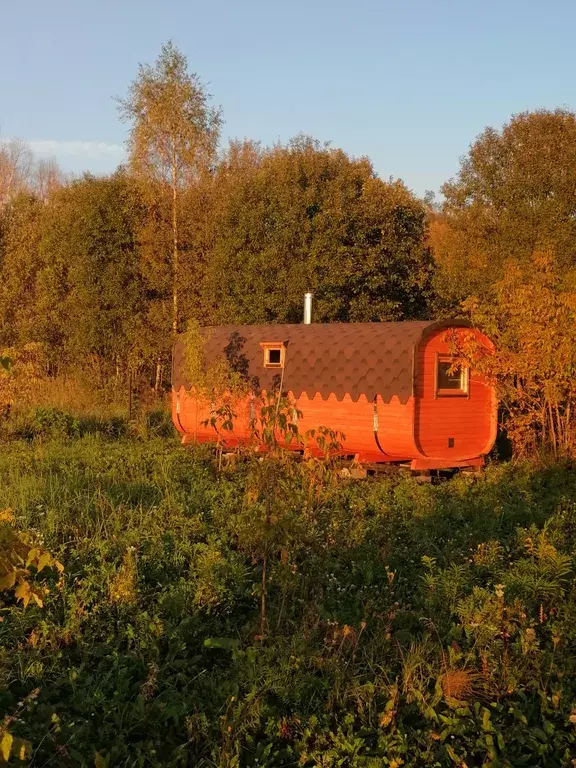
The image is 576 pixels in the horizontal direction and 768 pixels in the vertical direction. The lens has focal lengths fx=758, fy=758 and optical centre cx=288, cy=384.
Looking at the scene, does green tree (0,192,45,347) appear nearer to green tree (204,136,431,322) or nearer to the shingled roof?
green tree (204,136,431,322)

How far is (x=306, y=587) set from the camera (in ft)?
20.1

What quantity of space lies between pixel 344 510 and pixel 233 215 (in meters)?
15.8

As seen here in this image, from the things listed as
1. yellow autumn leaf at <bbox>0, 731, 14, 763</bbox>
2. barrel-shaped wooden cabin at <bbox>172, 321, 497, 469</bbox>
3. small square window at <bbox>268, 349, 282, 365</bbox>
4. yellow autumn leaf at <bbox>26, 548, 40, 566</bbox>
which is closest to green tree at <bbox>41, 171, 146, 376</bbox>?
small square window at <bbox>268, 349, 282, 365</bbox>

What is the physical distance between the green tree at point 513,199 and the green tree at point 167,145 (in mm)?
8579

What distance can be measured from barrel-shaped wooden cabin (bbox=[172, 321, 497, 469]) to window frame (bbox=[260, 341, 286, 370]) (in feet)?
0.06

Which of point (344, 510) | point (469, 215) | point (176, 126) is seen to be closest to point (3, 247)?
point (176, 126)

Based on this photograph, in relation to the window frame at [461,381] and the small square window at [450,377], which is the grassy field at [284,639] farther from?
the small square window at [450,377]

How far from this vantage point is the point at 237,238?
22781 mm

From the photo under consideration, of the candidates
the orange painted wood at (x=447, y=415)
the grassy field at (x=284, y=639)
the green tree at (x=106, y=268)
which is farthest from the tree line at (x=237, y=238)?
the grassy field at (x=284, y=639)

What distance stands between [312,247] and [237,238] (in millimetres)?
2285

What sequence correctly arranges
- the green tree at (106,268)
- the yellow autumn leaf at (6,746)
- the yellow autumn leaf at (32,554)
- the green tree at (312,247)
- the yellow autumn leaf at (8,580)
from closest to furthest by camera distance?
1. the yellow autumn leaf at (6,746)
2. the yellow autumn leaf at (8,580)
3. the yellow autumn leaf at (32,554)
4. the green tree at (312,247)
5. the green tree at (106,268)

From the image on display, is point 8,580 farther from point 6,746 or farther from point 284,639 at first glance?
point 284,639

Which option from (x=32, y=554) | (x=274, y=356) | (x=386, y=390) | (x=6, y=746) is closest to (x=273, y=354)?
(x=274, y=356)

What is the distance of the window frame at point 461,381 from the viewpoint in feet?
42.7
